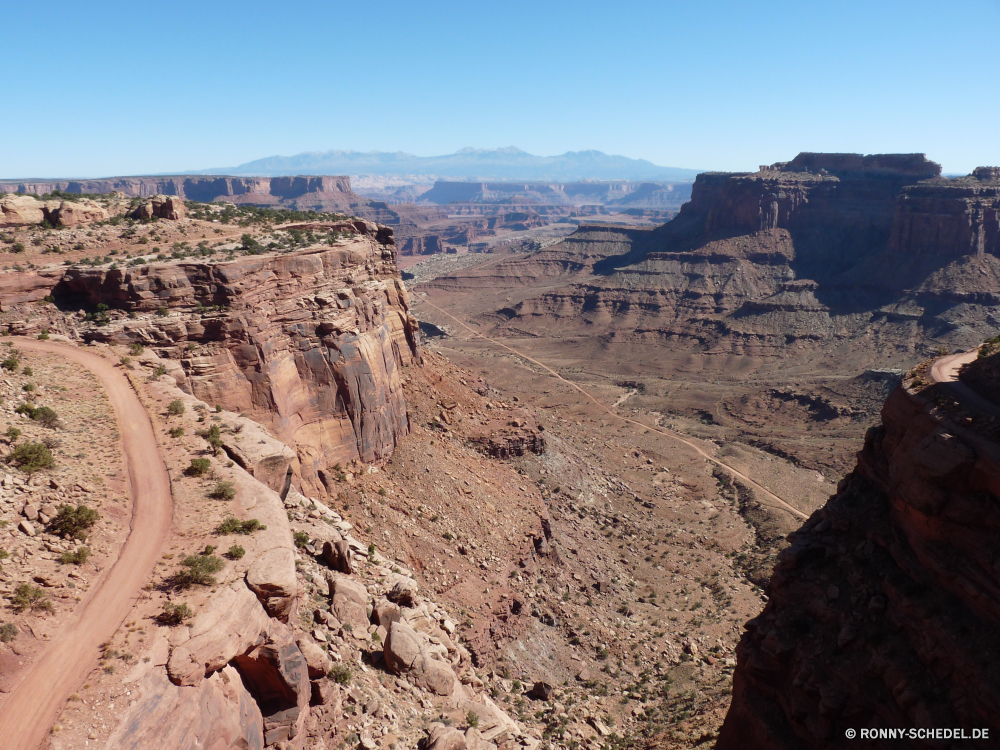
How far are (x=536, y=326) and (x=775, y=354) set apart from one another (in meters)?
46.9

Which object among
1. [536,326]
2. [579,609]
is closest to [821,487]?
[579,609]

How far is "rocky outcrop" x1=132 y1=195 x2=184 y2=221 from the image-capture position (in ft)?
126

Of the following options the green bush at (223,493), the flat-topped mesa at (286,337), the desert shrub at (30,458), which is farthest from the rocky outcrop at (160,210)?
the green bush at (223,493)

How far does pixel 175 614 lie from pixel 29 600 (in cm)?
315

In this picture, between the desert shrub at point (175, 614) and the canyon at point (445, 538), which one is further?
the canyon at point (445, 538)

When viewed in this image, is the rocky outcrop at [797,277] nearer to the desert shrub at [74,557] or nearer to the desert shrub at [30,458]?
the desert shrub at [30,458]

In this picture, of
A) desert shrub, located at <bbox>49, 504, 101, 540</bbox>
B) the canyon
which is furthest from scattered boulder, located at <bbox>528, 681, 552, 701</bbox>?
desert shrub, located at <bbox>49, 504, 101, 540</bbox>

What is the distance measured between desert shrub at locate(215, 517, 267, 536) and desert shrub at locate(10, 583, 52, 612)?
174 inches

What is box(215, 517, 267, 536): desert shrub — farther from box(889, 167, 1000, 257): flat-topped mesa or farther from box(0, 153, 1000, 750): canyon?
box(889, 167, 1000, 257): flat-topped mesa

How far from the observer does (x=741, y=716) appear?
20.8 m

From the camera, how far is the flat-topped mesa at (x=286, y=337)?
92.7 feet

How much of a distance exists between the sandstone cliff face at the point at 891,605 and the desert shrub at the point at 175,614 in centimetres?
1695

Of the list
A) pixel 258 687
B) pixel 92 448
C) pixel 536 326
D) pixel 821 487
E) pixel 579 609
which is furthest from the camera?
pixel 536 326

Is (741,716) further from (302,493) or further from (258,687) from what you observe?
(302,493)
